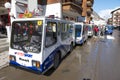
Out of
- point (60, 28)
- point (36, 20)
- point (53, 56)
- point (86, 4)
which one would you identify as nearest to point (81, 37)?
point (60, 28)

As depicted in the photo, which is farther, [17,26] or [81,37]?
[81,37]

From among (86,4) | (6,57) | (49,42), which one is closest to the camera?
(49,42)

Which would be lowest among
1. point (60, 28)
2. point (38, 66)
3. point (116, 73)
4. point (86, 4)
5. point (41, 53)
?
point (116, 73)

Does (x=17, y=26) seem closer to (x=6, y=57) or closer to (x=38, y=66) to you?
(x=38, y=66)

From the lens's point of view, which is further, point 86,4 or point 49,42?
point 86,4

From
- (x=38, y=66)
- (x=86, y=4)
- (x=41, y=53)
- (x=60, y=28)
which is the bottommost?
(x=38, y=66)

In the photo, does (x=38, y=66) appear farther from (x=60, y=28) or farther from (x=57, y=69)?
(x=60, y=28)

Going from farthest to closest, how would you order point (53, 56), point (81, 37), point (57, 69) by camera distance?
point (81, 37) < point (57, 69) < point (53, 56)

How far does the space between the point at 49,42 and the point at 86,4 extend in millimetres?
48945

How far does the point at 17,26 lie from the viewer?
737 cm

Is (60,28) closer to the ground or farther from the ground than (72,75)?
farther from the ground

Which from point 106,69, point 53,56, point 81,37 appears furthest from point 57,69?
point 81,37

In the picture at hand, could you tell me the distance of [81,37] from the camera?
16766mm

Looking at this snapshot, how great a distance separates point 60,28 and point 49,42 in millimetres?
1754
